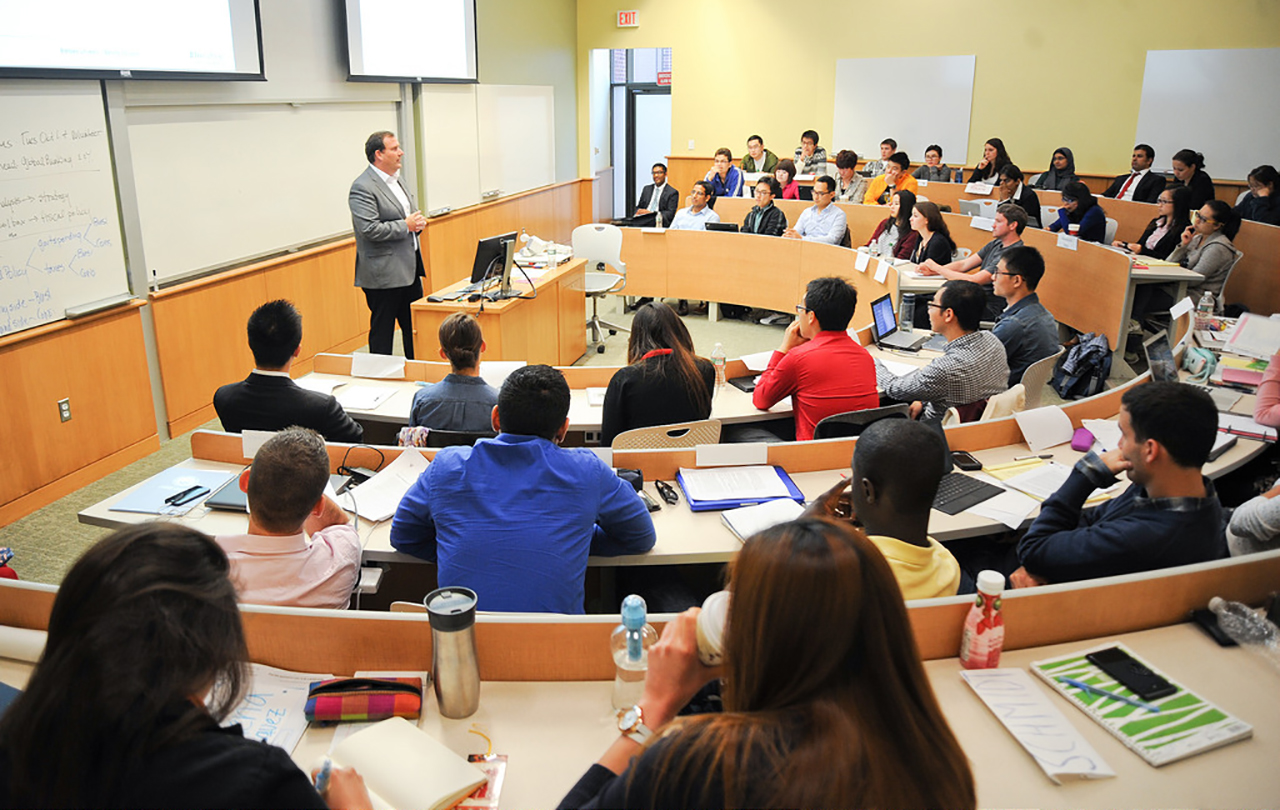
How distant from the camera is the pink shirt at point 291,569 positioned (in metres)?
2.17

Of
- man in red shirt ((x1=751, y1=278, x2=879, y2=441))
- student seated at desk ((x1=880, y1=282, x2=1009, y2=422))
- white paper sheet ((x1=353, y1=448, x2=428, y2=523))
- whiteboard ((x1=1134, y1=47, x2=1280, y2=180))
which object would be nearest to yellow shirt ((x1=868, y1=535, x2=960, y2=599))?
white paper sheet ((x1=353, y1=448, x2=428, y2=523))

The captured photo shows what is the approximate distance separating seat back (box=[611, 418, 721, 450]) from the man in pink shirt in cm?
123

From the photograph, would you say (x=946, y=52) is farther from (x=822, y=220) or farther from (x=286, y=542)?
(x=286, y=542)

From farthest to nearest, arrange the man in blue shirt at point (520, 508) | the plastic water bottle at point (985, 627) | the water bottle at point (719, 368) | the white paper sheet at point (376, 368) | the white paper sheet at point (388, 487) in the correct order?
the white paper sheet at point (376, 368) < the water bottle at point (719, 368) < the white paper sheet at point (388, 487) < the man in blue shirt at point (520, 508) < the plastic water bottle at point (985, 627)

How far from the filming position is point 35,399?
4.34 meters

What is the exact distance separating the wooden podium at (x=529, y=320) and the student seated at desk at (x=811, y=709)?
4.35 m

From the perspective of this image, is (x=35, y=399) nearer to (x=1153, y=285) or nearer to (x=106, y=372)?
(x=106, y=372)

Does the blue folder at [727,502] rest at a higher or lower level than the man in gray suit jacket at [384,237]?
lower

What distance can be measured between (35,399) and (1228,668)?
4.89 m

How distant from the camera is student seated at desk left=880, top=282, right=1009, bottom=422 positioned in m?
3.85

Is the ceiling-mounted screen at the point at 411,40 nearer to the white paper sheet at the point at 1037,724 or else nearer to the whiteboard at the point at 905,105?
the whiteboard at the point at 905,105

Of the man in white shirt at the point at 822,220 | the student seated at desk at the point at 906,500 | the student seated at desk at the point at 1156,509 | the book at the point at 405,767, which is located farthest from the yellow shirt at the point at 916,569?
the man in white shirt at the point at 822,220

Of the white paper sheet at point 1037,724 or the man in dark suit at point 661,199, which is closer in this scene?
the white paper sheet at point 1037,724

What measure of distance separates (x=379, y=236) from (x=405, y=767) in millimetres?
4595
